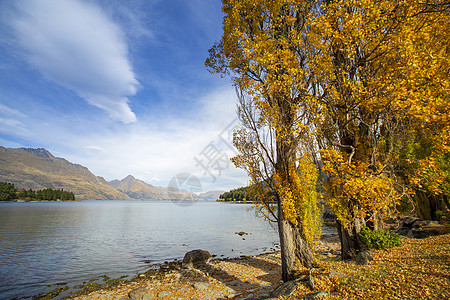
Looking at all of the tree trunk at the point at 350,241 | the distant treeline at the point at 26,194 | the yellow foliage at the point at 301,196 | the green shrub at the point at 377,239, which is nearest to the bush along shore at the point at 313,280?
the green shrub at the point at 377,239

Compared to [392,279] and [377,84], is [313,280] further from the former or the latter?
[377,84]

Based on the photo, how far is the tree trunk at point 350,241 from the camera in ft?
40.8

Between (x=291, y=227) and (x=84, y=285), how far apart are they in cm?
1393

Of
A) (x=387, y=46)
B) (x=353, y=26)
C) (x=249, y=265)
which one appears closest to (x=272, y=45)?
(x=353, y=26)

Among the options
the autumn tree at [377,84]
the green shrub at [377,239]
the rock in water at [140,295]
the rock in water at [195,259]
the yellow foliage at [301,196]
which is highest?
the autumn tree at [377,84]

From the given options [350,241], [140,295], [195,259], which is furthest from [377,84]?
[195,259]

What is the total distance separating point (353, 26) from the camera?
29.1 ft

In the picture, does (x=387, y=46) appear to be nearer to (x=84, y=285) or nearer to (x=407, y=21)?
(x=407, y=21)

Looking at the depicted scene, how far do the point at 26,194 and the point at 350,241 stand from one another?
206m

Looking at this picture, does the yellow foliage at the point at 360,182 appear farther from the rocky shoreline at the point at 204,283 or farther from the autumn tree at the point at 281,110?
the rocky shoreline at the point at 204,283

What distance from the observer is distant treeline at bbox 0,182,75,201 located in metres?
140

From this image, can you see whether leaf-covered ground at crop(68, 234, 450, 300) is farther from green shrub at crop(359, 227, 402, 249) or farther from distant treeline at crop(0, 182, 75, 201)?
distant treeline at crop(0, 182, 75, 201)

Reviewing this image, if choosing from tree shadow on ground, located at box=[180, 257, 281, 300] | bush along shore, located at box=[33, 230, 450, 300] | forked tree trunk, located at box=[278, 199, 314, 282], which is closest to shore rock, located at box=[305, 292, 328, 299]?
bush along shore, located at box=[33, 230, 450, 300]

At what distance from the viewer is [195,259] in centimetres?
1883
